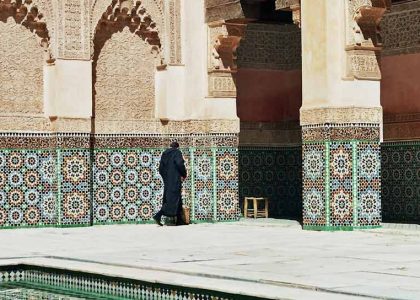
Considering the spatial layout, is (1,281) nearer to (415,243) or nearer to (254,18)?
(415,243)

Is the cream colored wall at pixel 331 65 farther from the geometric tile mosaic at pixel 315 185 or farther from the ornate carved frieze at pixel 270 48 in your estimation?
the ornate carved frieze at pixel 270 48

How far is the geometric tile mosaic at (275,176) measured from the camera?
37.6ft

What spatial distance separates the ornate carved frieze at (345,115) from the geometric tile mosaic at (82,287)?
3.52 metres

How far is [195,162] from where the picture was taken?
10680 mm

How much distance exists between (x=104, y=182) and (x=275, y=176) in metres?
2.29

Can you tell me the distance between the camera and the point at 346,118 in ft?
28.8

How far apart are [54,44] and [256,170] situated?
9.62 feet

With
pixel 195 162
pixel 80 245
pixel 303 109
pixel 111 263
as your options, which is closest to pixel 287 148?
pixel 195 162

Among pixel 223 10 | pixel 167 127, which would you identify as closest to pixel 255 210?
pixel 167 127

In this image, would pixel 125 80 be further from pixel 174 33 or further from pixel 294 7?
pixel 294 7

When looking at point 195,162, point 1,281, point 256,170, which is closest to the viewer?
point 1,281

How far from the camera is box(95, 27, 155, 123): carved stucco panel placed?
10.4 metres

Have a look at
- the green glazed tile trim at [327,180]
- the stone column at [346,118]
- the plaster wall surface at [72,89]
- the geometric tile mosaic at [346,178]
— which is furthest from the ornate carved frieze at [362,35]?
the plaster wall surface at [72,89]

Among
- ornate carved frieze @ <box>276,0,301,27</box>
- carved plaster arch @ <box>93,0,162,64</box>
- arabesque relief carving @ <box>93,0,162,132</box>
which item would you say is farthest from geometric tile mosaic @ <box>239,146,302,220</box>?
ornate carved frieze @ <box>276,0,301,27</box>
